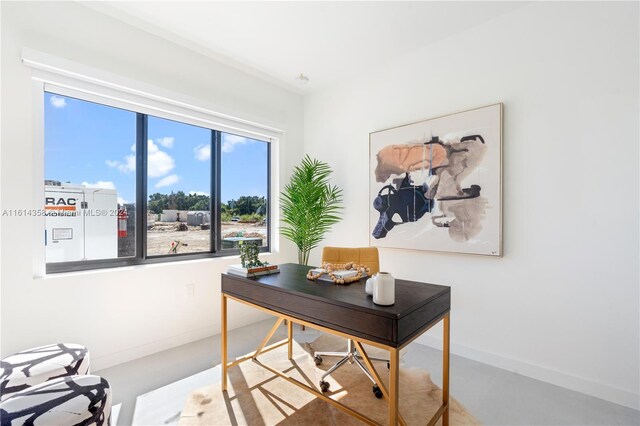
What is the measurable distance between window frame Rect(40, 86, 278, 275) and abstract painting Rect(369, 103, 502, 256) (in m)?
1.50

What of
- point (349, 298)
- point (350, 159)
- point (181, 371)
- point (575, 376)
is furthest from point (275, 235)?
point (575, 376)

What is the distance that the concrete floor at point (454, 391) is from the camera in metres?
1.83

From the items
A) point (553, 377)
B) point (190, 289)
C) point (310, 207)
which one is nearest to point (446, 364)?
point (553, 377)

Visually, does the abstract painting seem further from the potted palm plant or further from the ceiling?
the ceiling

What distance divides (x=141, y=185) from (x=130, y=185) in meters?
0.09

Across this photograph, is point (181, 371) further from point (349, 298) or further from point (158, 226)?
point (349, 298)

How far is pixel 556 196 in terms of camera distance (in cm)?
222

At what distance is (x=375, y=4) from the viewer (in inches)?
91.0

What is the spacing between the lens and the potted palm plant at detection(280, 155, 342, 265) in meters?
3.42

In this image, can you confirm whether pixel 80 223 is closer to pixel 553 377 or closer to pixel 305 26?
pixel 305 26

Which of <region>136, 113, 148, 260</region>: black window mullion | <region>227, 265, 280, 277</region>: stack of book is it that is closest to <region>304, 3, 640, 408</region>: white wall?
<region>227, 265, 280, 277</region>: stack of book

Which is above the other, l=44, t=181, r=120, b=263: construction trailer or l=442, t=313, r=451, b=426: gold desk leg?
l=44, t=181, r=120, b=263: construction trailer

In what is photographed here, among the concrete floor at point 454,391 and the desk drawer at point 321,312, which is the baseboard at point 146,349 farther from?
the desk drawer at point 321,312

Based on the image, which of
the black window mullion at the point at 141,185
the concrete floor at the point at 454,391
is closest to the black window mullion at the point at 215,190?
the black window mullion at the point at 141,185
